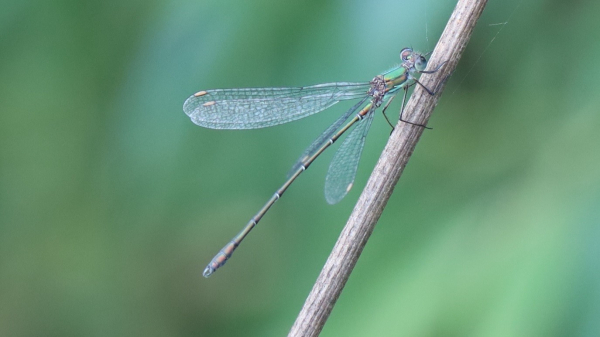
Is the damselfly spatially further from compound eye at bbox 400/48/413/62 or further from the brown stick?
the brown stick

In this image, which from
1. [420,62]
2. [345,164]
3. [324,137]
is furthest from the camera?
[324,137]

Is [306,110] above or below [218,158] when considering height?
above

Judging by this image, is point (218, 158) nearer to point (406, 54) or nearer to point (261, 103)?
point (261, 103)

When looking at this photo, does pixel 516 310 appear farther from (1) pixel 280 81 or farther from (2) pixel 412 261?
(1) pixel 280 81

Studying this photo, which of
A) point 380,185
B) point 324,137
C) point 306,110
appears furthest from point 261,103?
point 380,185

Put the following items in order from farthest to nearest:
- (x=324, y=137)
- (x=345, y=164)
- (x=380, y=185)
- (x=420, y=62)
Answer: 1. (x=324, y=137)
2. (x=345, y=164)
3. (x=420, y=62)
4. (x=380, y=185)

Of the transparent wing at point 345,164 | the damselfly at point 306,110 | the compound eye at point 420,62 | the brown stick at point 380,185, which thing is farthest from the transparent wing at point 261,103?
the brown stick at point 380,185

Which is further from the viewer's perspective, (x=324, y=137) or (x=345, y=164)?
(x=324, y=137)

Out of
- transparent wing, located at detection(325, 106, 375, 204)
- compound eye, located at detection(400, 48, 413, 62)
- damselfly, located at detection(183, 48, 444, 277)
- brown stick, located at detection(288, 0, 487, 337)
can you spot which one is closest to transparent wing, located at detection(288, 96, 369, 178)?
damselfly, located at detection(183, 48, 444, 277)

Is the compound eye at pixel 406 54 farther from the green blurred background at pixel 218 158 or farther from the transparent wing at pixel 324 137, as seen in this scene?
the transparent wing at pixel 324 137
